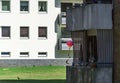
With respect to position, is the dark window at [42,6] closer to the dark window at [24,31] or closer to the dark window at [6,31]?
the dark window at [24,31]

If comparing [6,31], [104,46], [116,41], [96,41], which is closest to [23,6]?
[6,31]

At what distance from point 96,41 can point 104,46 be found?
754 millimetres

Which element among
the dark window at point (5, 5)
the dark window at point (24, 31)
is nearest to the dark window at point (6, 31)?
the dark window at point (24, 31)

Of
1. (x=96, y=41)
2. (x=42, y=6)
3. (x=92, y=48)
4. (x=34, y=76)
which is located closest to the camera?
(x=96, y=41)

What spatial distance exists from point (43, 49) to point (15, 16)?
4.49 metres

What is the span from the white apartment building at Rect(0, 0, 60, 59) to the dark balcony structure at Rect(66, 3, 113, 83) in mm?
33561

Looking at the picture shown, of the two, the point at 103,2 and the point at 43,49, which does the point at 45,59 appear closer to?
the point at 43,49

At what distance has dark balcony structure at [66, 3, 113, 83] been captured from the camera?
2144 cm

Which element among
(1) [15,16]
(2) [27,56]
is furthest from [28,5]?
(2) [27,56]

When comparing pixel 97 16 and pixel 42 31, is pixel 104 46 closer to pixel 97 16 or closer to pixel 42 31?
pixel 97 16

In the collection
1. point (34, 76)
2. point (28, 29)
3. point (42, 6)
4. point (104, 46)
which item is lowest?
point (34, 76)

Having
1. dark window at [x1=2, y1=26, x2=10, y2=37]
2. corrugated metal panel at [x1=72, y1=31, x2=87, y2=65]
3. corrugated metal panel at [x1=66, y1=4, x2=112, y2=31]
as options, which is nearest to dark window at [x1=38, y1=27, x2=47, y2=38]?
dark window at [x1=2, y1=26, x2=10, y2=37]

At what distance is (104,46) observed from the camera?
22281 millimetres

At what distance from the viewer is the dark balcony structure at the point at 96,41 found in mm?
21438
